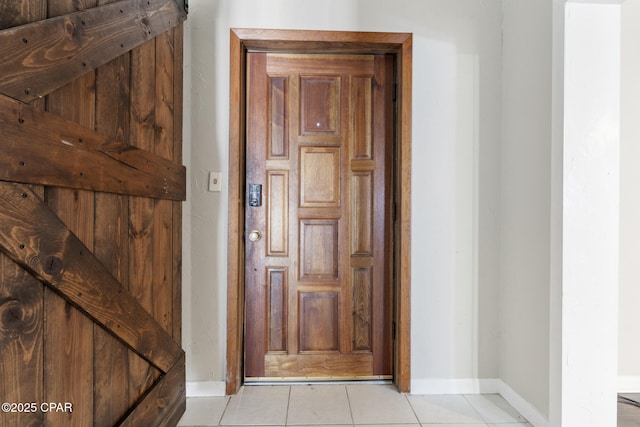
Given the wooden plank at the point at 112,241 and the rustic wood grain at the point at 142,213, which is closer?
the wooden plank at the point at 112,241

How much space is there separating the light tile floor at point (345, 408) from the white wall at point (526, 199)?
22cm

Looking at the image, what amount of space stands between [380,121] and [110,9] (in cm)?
135

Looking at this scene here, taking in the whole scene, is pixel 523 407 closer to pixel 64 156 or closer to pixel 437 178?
pixel 437 178

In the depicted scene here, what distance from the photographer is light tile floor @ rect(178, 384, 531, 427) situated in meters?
1.64

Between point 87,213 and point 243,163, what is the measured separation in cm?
94

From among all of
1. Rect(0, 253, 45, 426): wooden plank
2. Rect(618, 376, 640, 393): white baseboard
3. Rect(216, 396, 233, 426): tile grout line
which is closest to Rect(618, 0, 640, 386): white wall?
Rect(618, 376, 640, 393): white baseboard

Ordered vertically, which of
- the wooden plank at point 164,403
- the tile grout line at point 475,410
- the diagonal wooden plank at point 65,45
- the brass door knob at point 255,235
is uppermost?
the diagonal wooden plank at point 65,45

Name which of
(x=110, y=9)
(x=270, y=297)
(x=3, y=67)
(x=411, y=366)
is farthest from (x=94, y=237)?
(x=411, y=366)

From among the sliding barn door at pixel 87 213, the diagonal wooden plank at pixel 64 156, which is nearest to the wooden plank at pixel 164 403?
the sliding barn door at pixel 87 213

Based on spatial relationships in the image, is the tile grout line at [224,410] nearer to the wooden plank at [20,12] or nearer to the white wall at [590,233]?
the white wall at [590,233]

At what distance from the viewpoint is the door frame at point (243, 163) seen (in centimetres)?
187

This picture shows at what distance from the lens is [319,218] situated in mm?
2008

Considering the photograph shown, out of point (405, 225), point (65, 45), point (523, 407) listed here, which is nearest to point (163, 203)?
point (65, 45)

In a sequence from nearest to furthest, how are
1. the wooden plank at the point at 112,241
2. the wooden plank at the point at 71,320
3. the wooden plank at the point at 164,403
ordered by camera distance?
the wooden plank at the point at 71,320, the wooden plank at the point at 112,241, the wooden plank at the point at 164,403
